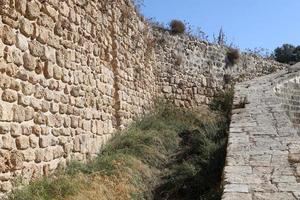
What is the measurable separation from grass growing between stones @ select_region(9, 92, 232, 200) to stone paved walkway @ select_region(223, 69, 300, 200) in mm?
672

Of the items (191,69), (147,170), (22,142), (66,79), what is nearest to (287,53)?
(191,69)

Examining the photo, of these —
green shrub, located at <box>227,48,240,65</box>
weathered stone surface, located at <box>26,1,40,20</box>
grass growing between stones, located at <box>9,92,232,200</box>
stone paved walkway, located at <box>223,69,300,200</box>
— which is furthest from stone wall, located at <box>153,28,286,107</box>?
weathered stone surface, located at <box>26,1,40,20</box>

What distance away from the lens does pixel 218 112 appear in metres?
13.4

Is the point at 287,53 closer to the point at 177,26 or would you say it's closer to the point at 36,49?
the point at 177,26

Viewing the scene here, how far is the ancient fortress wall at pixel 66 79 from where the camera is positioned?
545 centimetres

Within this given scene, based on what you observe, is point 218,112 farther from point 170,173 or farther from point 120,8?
point 170,173

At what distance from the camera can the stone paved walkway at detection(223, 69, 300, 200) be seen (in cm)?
425

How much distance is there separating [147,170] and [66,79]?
2029 mm

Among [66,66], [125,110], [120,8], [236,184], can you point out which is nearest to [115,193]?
[66,66]

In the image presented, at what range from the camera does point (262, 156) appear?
5.34 metres

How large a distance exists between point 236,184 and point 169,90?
8.97 m

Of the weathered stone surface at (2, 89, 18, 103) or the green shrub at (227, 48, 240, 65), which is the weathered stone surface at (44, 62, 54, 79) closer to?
the weathered stone surface at (2, 89, 18, 103)

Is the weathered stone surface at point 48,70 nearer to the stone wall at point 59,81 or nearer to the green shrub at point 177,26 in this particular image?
the stone wall at point 59,81

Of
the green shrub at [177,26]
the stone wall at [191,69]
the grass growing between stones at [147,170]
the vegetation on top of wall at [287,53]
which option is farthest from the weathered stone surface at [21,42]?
the vegetation on top of wall at [287,53]
